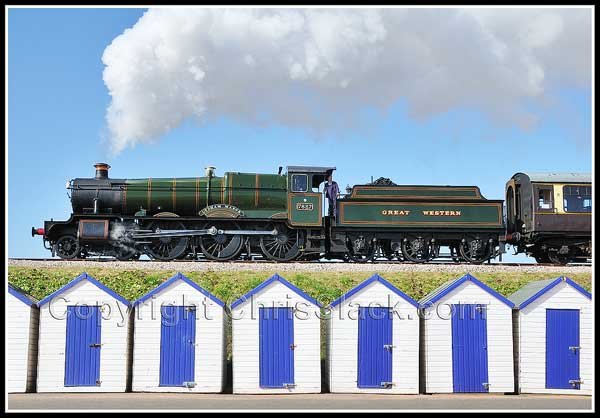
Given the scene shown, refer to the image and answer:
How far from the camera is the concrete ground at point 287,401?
14.5m

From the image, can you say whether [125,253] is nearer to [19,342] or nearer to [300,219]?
[300,219]

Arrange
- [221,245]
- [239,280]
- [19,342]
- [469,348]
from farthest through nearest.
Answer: [221,245]
[239,280]
[469,348]
[19,342]

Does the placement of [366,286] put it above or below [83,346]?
above

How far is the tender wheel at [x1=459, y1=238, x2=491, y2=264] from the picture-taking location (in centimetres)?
2502

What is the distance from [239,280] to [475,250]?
8206mm

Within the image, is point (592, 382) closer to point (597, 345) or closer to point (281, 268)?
point (597, 345)

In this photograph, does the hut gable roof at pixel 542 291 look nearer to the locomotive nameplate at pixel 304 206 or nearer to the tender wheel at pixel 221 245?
the locomotive nameplate at pixel 304 206

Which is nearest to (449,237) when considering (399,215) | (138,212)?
(399,215)

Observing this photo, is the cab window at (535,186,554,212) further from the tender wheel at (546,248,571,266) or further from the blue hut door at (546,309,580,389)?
the blue hut door at (546,309,580,389)

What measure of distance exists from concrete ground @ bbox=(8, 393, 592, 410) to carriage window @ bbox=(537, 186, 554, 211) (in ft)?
32.3

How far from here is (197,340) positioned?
16.2 metres

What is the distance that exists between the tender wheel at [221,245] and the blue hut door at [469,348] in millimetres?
9739

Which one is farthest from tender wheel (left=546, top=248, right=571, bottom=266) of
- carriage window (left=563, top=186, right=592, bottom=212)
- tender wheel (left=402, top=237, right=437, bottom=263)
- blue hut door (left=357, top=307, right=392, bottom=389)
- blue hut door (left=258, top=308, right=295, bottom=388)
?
blue hut door (left=258, top=308, right=295, bottom=388)

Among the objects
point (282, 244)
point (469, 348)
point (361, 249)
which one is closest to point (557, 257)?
point (361, 249)
